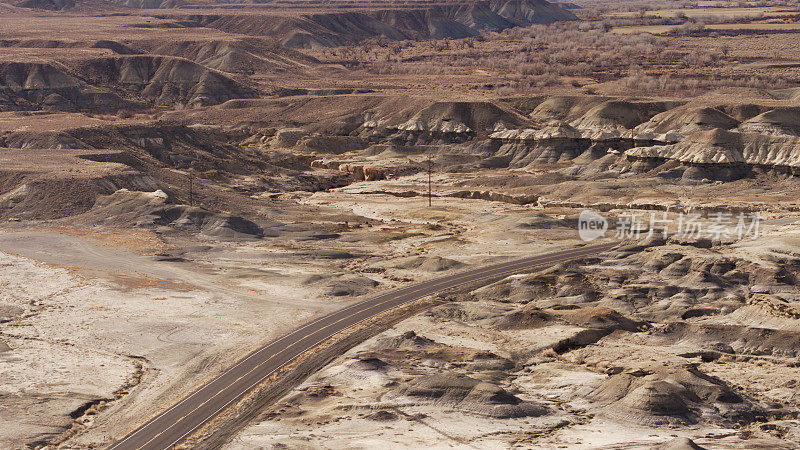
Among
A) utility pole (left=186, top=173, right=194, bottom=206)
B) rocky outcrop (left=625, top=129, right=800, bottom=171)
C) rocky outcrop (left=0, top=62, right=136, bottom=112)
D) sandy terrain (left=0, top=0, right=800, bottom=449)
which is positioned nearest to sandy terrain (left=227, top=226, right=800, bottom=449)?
sandy terrain (left=0, top=0, right=800, bottom=449)

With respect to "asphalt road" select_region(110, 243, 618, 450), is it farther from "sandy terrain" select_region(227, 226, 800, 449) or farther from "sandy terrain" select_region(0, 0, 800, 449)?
"sandy terrain" select_region(227, 226, 800, 449)

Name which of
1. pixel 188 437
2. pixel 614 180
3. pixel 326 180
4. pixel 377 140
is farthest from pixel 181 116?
pixel 188 437

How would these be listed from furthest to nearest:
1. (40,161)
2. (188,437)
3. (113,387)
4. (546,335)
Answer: (40,161) < (546,335) < (113,387) < (188,437)

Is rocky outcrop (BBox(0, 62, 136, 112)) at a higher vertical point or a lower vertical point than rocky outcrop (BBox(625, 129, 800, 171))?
higher

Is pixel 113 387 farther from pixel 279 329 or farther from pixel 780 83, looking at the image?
pixel 780 83

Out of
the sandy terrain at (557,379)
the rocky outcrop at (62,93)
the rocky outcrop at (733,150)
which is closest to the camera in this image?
the sandy terrain at (557,379)

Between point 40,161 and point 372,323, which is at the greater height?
point 40,161

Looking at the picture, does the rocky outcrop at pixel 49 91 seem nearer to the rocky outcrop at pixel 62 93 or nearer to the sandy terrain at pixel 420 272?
the rocky outcrop at pixel 62 93

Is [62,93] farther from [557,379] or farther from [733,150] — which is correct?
[557,379]

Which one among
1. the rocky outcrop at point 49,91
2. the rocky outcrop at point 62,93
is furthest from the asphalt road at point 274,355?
the rocky outcrop at point 49,91
